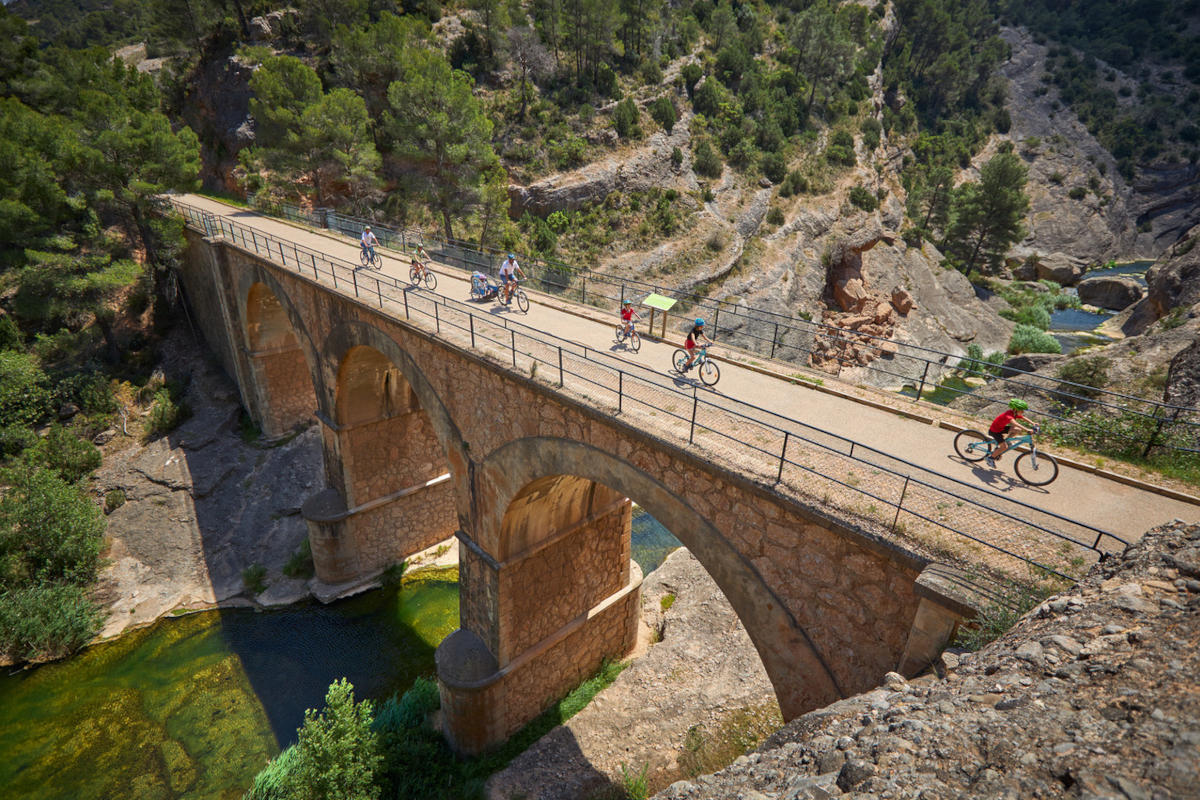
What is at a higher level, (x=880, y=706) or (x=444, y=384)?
(x=880, y=706)

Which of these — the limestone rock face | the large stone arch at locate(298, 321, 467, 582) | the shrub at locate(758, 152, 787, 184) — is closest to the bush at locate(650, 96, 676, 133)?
the shrub at locate(758, 152, 787, 184)

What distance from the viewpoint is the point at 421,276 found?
1920cm

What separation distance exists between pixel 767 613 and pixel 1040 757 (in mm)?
4657

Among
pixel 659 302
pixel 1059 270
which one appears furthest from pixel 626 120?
pixel 1059 270

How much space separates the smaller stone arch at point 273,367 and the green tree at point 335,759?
58.3 feet

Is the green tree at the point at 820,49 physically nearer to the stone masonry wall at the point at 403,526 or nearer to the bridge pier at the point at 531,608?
the stone masonry wall at the point at 403,526

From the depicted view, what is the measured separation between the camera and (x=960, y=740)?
143 inches

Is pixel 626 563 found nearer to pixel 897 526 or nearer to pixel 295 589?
pixel 897 526

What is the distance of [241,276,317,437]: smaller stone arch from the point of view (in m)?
25.7

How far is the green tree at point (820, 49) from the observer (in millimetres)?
54219

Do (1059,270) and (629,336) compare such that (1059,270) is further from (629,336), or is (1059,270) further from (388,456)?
(388,456)

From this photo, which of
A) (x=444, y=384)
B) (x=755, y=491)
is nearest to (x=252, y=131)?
(x=444, y=384)

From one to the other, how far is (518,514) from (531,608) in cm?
314

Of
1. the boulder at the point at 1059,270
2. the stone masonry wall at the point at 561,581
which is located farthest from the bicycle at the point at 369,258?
the boulder at the point at 1059,270
